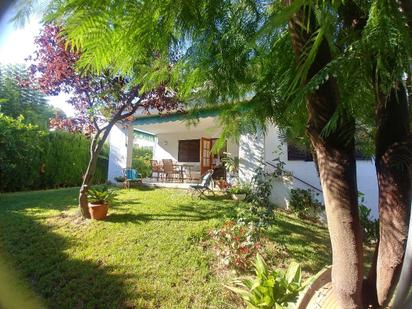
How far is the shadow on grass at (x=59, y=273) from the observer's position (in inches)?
167

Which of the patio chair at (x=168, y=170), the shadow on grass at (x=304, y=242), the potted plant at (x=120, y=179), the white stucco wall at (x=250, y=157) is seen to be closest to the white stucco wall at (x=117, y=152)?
the potted plant at (x=120, y=179)

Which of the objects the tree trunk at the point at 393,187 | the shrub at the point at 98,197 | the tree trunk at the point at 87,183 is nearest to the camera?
the tree trunk at the point at 393,187

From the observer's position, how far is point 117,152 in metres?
14.7

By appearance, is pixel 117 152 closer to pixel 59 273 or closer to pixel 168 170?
pixel 168 170

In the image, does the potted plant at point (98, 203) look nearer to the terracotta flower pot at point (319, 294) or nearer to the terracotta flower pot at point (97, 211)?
the terracotta flower pot at point (97, 211)

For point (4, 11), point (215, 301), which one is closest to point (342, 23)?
point (4, 11)

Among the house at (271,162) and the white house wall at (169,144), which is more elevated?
the white house wall at (169,144)

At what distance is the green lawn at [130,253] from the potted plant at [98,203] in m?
0.27

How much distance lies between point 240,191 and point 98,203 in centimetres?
523

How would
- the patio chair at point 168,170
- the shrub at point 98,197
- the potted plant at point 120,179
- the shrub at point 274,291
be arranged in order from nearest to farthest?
the shrub at point 274,291
the shrub at point 98,197
the potted plant at point 120,179
the patio chair at point 168,170

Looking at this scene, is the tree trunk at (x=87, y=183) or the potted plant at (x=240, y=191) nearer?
the tree trunk at (x=87, y=183)

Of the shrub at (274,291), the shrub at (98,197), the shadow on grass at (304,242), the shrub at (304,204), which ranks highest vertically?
the shrub at (98,197)

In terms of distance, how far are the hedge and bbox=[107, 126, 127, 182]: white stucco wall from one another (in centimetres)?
271

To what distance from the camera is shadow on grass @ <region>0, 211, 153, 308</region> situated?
4.25 m
